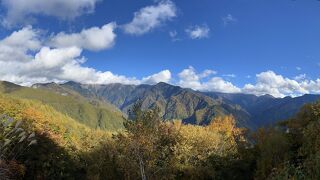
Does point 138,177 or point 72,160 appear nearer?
point 138,177

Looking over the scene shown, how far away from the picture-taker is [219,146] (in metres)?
62.4

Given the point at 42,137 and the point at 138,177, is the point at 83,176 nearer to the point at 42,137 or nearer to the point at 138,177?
the point at 42,137

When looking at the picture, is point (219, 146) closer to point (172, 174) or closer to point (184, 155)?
point (184, 155)

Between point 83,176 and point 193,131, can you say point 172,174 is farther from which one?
point 83,176

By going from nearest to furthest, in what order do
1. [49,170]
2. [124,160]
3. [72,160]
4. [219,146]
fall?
[124,160], [49,170], [219,146], [72,160]

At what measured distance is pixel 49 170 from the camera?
5862cm

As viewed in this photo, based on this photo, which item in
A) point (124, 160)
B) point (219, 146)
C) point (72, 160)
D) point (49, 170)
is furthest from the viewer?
point (72, 160)

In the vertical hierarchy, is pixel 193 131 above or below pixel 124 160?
above

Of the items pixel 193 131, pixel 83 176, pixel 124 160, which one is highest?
pixel 193 131

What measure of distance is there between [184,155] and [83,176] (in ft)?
60.7

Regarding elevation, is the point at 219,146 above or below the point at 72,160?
above

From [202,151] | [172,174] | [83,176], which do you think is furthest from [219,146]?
[83,176]

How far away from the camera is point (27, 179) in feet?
182

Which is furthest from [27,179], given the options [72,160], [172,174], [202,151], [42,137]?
[202,151]
